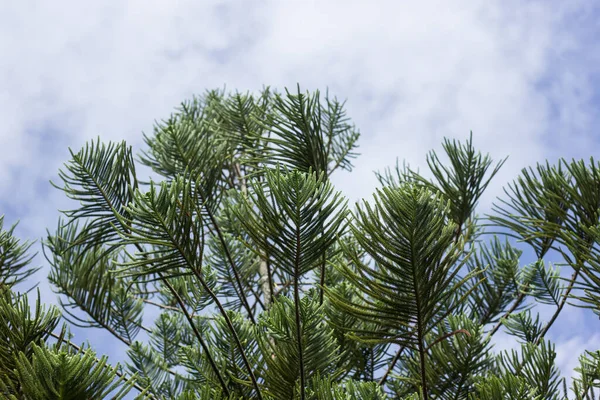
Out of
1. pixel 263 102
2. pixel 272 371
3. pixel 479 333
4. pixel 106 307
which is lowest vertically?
pixel 272 371

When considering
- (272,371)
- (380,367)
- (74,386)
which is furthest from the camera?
(380,367)

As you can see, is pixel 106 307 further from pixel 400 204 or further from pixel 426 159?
pixel 400 204

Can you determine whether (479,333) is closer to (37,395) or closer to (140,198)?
(140,198)

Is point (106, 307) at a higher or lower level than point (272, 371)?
higher

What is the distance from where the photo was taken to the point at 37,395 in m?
1.02

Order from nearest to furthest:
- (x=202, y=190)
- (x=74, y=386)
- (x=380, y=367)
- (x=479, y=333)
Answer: (x=74, y=386), (x=202, y=190), (x=479, y=333), (x=380, y=367)

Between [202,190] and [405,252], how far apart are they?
745 mm

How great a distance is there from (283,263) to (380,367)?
3.73ft

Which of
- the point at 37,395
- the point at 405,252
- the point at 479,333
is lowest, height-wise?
the point at 37,395

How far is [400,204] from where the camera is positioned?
112cm

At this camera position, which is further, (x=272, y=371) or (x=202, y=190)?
(x=202, y=190)

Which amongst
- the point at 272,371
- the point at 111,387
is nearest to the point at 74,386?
the point at 111,387

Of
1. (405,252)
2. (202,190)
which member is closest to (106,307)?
(202,190)

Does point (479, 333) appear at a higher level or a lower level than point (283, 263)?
higher
